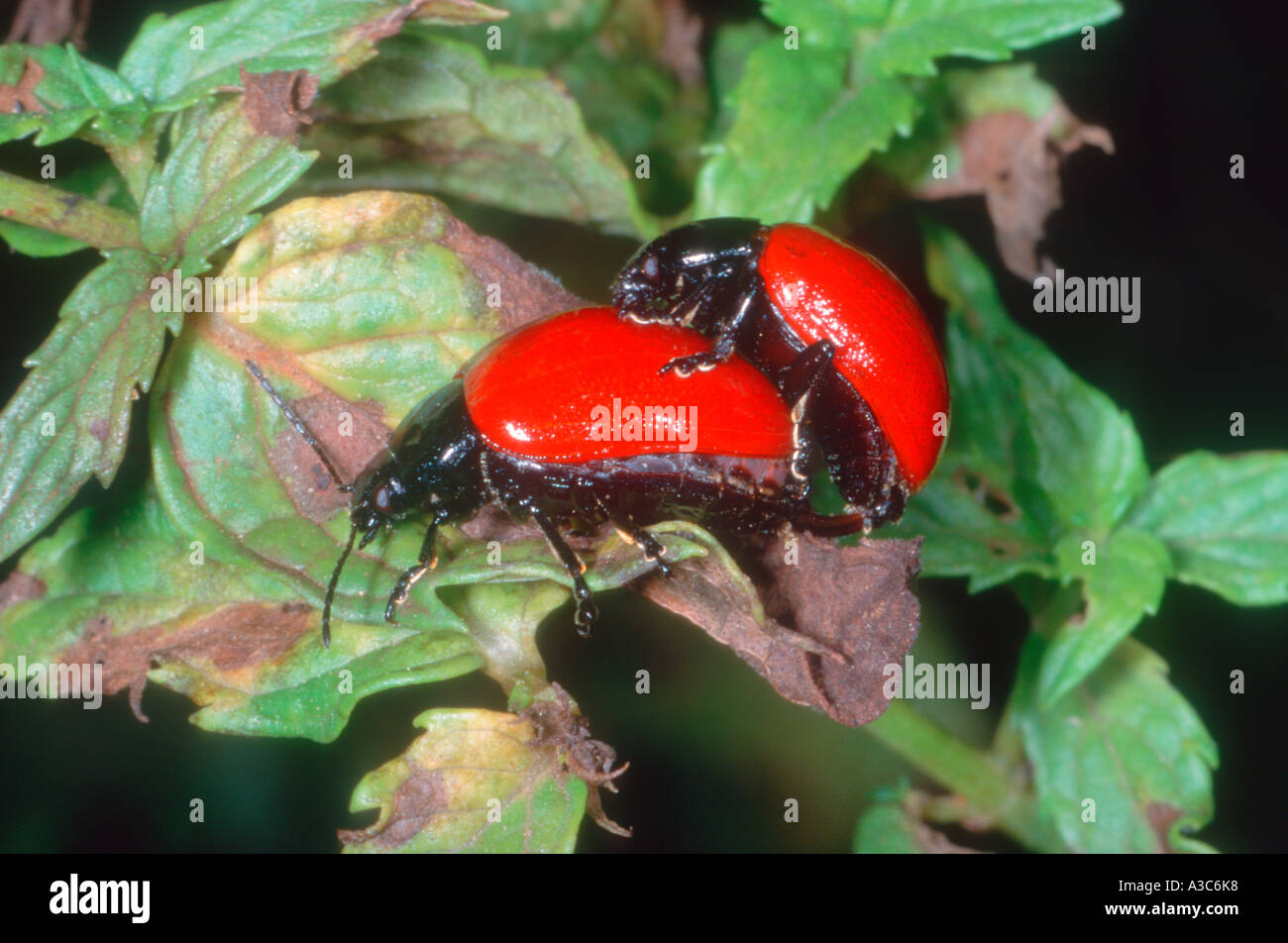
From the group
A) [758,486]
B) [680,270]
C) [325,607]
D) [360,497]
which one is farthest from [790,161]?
[325,607]

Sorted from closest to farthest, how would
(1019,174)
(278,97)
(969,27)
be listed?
(278,97)
(969,27)
(1019,174)

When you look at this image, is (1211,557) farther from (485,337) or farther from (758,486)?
(485,337)

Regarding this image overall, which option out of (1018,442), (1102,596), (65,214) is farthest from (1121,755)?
(65,214)

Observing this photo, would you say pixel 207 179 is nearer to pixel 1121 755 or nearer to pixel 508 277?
pixel 508 277

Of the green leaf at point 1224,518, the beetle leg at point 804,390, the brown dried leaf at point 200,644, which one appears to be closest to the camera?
the brown dried leaf at point 200,644

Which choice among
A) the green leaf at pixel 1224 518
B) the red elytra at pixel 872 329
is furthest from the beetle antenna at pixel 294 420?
the green leaf at pixel 1224 518

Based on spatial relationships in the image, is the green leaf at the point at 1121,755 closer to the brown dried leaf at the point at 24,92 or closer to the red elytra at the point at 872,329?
the red elytra at the point at 872,329

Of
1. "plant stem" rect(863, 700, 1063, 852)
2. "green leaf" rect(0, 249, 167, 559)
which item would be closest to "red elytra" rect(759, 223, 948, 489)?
"plant stem" rect(863, 700, 1063, 852)
